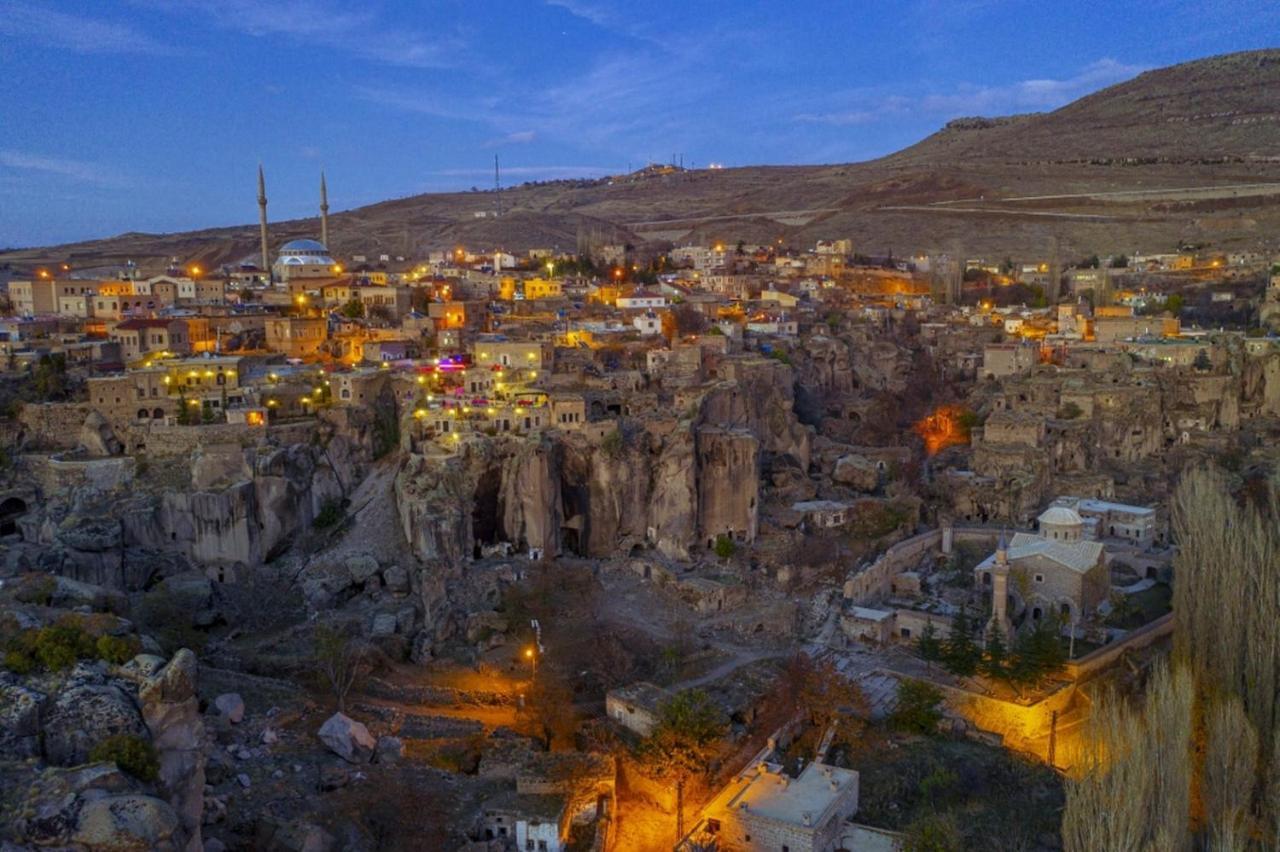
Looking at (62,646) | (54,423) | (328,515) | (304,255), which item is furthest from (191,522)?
(304,255)

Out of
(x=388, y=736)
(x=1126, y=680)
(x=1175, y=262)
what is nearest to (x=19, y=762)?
(x=388, y=736)

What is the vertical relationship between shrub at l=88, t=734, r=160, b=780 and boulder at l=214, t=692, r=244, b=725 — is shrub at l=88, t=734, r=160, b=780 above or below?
above

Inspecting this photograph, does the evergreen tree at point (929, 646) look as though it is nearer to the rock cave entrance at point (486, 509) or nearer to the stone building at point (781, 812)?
the stone building at point (781, 812)

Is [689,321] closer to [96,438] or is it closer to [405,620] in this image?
[405,620]

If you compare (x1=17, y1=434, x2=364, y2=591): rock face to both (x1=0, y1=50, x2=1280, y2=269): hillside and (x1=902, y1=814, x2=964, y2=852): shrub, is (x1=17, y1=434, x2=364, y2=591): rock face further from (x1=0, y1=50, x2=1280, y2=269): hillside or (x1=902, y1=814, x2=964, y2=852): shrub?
(x1=0, y1=50, x2=1280, y2=269): hillside

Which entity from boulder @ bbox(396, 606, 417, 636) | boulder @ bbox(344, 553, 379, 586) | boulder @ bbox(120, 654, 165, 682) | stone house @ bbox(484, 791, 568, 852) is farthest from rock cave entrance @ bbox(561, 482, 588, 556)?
boulder @ bbox(120, 654, 165, 682)

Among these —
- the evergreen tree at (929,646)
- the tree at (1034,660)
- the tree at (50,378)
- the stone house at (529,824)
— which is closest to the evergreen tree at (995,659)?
the tree at (1034,660)

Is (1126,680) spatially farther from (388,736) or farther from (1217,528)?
(388,736)
